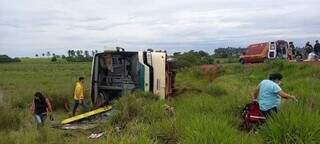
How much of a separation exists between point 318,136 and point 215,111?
16.8 feet

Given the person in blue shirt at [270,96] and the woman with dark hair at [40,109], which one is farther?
the woman with dark hair at [40,109]

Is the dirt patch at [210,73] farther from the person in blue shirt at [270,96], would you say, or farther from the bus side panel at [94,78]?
the person in blue shirt at [270,96]

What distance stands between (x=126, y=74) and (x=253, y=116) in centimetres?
794

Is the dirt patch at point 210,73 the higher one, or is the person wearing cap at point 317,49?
the person wearing cap at point 317,49

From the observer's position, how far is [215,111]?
555 inches

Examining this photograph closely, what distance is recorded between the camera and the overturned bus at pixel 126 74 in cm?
1816

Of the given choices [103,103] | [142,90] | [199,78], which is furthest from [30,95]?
[199,78]

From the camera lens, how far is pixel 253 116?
11742 millimetres

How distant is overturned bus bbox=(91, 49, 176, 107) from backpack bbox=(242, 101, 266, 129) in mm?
6429

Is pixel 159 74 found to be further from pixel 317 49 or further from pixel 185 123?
pixel 317 49

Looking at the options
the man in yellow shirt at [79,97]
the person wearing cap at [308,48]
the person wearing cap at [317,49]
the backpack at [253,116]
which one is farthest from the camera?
the person wearing cap at [308,48]

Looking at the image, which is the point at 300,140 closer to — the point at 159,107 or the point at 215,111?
the point at 215,111

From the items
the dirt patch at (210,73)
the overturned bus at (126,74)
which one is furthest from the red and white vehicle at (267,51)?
the overturned bus at (126,74)

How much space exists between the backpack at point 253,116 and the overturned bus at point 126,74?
6.43m
